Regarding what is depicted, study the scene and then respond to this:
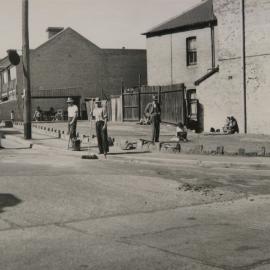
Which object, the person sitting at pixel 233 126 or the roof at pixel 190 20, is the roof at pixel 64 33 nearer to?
the roof at pixel 190 20

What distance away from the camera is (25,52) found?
80.6 feet

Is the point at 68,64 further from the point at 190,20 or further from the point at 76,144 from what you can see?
the point at 76,144

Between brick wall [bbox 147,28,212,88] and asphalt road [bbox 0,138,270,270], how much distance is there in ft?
69.1

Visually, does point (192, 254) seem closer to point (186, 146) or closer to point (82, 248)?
point (82, 248)

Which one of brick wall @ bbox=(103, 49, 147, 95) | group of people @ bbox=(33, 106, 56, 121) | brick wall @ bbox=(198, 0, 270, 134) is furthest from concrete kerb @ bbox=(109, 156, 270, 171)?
brick wall @ bbox=(103, 49, 147, 95)

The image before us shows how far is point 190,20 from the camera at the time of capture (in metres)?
36.5

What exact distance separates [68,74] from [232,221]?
4996 cm

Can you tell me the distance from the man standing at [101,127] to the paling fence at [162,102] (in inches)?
484

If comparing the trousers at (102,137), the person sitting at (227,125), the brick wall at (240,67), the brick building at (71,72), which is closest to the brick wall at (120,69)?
the brick building at (71,72)

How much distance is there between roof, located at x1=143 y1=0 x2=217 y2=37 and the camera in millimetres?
35416

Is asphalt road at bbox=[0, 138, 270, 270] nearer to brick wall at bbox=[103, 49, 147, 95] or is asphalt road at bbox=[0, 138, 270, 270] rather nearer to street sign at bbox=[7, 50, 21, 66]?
street sign at bbox=[7, 50, 21, 66]

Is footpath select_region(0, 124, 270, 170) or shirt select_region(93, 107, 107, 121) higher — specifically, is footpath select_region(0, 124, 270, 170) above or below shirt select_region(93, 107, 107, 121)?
below

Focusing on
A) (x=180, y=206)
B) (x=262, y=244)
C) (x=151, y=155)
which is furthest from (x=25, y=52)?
(x=262, y=244)

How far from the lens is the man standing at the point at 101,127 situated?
17797mm
